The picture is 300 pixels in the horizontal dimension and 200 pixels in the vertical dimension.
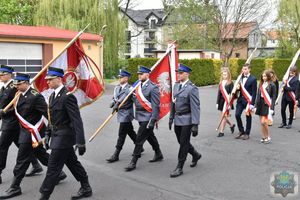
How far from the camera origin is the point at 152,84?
7.70 m

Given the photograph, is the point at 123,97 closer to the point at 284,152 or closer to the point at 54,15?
the point at 284,152

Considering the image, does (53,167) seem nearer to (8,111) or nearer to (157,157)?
(8,111)

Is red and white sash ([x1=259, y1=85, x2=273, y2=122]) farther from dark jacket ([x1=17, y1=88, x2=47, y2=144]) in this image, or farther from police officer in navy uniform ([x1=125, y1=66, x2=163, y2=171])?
dark jacket ([x1=17, y1=88, x2=47, y2=144])

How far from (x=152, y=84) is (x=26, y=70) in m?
18.5

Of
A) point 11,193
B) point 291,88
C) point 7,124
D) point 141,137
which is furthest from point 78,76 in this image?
point 291,88

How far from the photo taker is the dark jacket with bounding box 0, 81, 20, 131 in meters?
6.59

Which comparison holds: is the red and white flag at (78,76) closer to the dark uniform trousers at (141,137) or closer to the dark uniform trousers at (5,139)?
the dark uniform trousers at (5,139)

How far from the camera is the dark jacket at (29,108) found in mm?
6137

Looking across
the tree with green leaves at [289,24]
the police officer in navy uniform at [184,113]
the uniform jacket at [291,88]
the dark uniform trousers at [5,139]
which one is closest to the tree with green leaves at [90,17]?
the tree with green leaves at [289,24]

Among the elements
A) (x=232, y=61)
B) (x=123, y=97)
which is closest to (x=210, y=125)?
(x=123, y=97)

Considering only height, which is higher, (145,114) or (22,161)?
(145,114)
